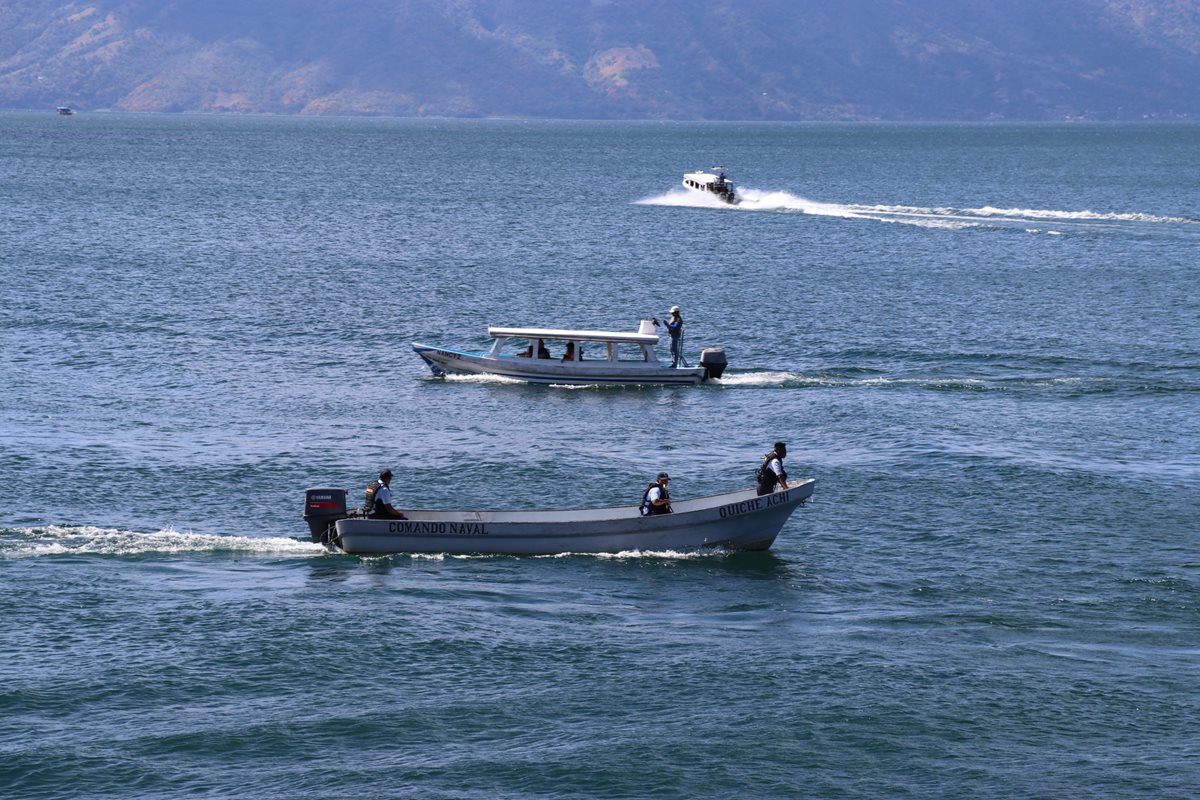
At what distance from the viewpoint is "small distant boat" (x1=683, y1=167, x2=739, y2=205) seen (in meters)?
173

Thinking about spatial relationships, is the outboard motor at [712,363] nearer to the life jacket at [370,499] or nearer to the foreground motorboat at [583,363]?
the foreground motorboat at [583,363]

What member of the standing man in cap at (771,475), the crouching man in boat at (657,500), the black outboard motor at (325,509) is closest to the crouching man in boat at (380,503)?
the black outboard motor at (325,509)

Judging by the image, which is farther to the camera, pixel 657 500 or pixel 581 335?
pixel 581 335

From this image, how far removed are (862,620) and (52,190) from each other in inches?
6263

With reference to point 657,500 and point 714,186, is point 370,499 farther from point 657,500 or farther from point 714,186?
point 714,186

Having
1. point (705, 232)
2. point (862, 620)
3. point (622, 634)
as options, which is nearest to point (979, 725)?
point (862, 620)

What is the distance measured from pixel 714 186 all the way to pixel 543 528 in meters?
136

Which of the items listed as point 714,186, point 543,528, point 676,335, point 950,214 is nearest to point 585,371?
point 676,335

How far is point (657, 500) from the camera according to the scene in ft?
147

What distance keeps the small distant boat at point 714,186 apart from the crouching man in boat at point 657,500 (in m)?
130

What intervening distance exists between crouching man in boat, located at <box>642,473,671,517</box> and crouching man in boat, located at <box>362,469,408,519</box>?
723 cm

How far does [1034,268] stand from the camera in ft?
364

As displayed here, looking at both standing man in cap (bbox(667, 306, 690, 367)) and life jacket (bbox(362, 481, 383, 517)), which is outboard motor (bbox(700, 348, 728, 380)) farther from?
life jacket (bbox(362, 481, 383, 517))

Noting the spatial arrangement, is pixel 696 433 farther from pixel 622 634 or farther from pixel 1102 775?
pixel 1102 775
